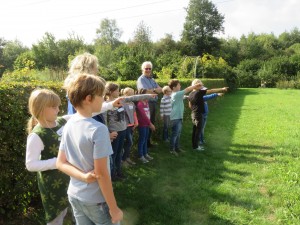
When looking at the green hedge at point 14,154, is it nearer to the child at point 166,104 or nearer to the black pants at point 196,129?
the child at point 166,104

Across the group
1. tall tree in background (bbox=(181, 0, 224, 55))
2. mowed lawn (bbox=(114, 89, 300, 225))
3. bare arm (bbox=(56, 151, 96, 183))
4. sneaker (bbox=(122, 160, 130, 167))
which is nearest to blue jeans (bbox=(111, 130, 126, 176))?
mowed lawn (bbox=(114, 89, 300, 225))

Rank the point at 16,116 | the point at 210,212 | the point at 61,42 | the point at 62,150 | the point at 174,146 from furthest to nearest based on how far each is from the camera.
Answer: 1. the point at 61,42
2. the point at 174,146
3. the point at 210,212
4. the point at 16,116
5. the point at 62,150

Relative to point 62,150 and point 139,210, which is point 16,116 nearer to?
point 62,150

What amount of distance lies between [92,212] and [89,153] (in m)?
0.47

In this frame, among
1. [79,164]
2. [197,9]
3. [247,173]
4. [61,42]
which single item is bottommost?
[247,173]

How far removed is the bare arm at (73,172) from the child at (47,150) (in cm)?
49

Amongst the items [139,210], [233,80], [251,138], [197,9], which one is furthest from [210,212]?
[197,9]

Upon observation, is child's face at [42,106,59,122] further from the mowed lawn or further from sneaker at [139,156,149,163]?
sneaker at [139,156,149,163]

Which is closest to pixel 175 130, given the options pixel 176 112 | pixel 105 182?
pixel 176 112

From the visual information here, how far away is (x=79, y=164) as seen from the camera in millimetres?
2258

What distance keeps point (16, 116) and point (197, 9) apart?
69354mm

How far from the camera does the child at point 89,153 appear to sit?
2115 mm

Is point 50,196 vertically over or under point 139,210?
over

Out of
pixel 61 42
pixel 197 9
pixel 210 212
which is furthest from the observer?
pixel 197 9
